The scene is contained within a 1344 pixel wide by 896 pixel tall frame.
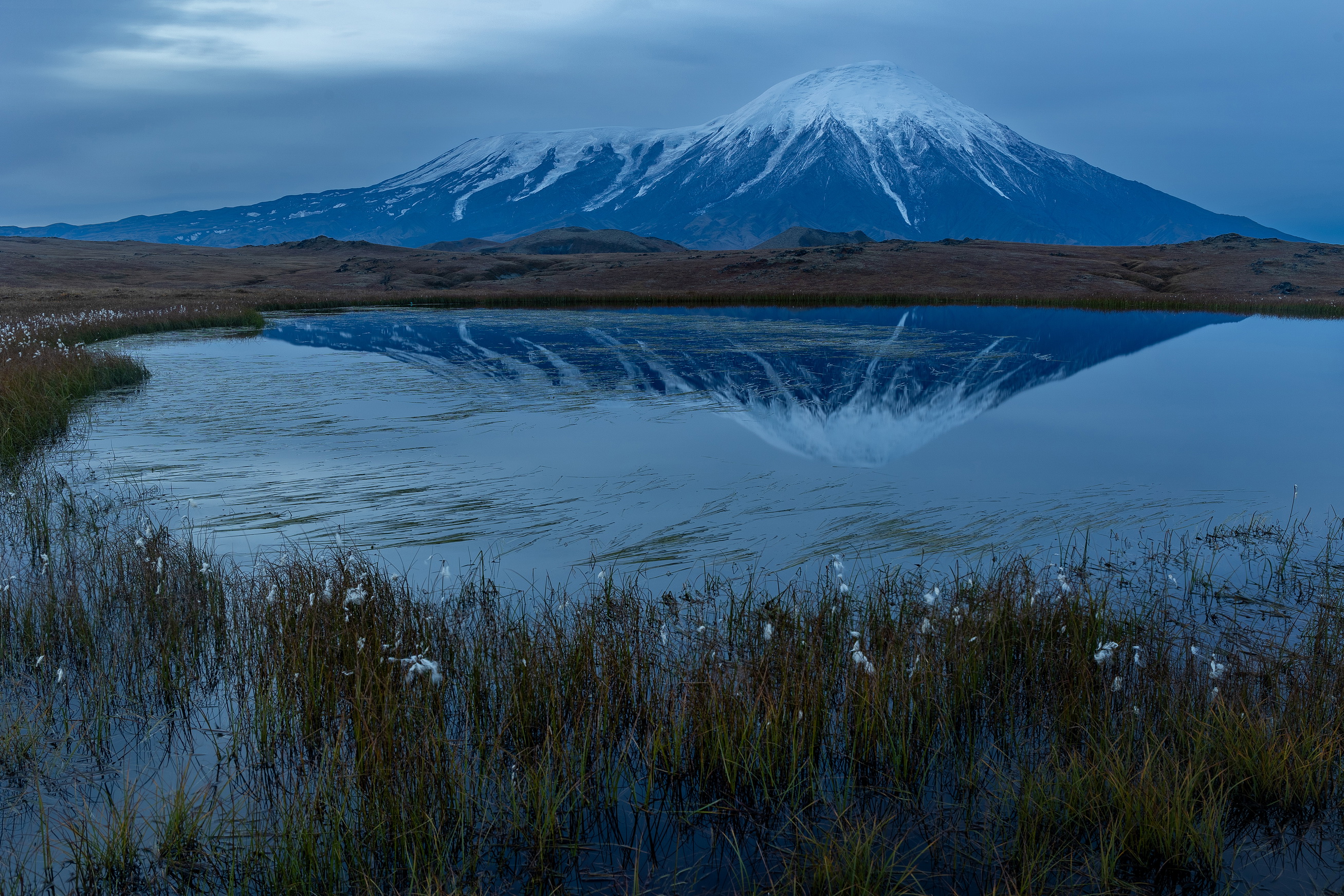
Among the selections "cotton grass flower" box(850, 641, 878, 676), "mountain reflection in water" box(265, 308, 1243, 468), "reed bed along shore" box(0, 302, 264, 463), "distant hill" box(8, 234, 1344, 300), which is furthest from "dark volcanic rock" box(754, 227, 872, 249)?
"cotton grass flower" box(850, 641, 878, 676)

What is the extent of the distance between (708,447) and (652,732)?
29.9 feet

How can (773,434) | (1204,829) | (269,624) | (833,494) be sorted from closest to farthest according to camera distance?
(1204,829) < (269,624) < (833,494) < (773,434)

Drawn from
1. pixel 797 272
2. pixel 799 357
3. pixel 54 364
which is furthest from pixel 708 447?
pixel 797 272

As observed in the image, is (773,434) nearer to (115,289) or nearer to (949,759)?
(949,759)

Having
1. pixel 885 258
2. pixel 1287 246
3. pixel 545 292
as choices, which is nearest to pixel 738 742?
pixel 545 292

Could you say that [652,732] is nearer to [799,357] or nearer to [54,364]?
[54,364]

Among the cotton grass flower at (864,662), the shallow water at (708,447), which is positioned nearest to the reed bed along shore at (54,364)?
the shallow water at (708,447)

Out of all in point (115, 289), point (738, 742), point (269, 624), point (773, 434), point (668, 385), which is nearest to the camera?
point (738, 742)

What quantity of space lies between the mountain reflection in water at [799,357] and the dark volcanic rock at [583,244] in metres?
129

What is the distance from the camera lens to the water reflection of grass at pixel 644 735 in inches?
157

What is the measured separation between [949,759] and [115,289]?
68641mm

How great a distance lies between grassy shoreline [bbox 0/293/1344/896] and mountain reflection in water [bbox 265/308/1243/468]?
6.90m

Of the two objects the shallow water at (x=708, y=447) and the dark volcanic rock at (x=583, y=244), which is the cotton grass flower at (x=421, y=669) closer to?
the shallow water at (x=708, y=447)

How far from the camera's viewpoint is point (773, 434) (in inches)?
591
